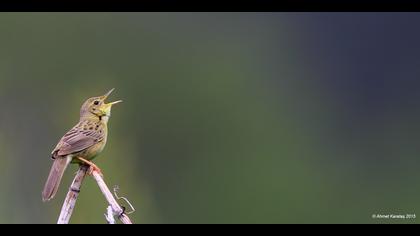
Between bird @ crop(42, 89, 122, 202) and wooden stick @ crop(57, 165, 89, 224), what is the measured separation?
0.85 feet

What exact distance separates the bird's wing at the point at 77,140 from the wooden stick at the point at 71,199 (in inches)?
24.0

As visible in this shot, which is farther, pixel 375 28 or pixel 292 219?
pixel 375 28

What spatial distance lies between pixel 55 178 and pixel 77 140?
34.4 inches

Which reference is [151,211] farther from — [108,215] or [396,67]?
[396,67]

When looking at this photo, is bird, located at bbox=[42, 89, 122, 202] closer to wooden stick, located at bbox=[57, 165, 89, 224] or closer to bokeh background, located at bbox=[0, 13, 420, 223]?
wooden stick, located at bbox=[57, 165, 89, 224]

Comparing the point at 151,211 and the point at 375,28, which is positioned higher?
the point at 375,28

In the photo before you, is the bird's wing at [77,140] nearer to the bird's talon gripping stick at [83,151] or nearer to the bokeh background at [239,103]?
the bird's talon gripping stick at [83,151]

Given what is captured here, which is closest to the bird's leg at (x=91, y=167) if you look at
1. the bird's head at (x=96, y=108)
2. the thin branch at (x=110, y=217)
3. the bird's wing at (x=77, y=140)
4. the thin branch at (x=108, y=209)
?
the bird's wing at (x=77, y=140)

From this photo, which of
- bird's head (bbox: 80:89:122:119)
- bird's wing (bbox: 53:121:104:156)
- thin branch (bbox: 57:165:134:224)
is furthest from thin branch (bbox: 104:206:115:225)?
bird's head (bbox: 80:89:122:119)

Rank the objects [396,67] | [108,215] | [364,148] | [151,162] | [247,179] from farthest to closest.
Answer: [396,67]
[364,148]
[247,179]
[151,162]
[108,215]

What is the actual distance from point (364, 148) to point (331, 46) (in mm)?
5788

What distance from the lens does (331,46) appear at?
31.6m

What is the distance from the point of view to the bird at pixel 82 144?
938 cm
